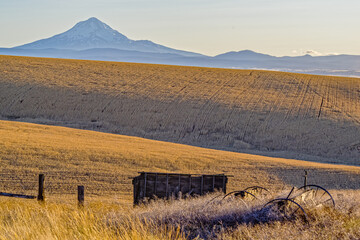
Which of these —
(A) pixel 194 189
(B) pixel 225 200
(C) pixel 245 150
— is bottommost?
(C) pixel 245 150

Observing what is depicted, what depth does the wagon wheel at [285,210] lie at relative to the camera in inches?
309

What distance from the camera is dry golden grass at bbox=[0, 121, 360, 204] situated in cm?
1764

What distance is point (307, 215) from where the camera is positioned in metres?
7.85

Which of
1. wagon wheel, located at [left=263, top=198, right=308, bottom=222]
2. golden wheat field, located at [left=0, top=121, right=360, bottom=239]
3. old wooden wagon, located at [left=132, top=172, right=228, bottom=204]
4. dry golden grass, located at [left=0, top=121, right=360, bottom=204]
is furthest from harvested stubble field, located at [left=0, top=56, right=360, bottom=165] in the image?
wagon wheel, located at [left=263, top=198, right=308, bottom=222]

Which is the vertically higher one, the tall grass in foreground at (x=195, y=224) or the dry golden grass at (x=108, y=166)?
the tall grass in foreground at (x=195, y=224)

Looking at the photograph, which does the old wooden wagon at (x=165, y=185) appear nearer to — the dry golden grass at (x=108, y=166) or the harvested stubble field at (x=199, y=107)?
the dry golden grass at (x=108, y=166)

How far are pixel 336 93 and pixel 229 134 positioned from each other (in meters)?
→ 19.7

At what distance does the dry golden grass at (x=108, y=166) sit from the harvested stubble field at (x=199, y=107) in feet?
30.3

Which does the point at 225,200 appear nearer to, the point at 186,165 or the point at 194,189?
the point at 194,189

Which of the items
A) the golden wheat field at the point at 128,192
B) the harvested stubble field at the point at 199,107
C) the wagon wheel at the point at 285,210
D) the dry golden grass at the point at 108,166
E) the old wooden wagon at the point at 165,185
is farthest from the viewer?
the harvested stubble field at the point at 199,107

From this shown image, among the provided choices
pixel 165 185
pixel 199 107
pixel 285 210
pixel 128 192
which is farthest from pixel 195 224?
pixel 199 107

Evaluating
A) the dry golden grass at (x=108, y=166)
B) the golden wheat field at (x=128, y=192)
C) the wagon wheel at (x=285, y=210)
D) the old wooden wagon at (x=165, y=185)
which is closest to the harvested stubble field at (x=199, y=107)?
the golden wheat field at (x=128, y=192)

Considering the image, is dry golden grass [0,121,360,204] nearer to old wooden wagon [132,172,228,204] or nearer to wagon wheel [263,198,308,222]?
old wooden wagon [132,172,228,204]

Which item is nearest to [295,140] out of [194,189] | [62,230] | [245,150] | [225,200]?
[245,150]
